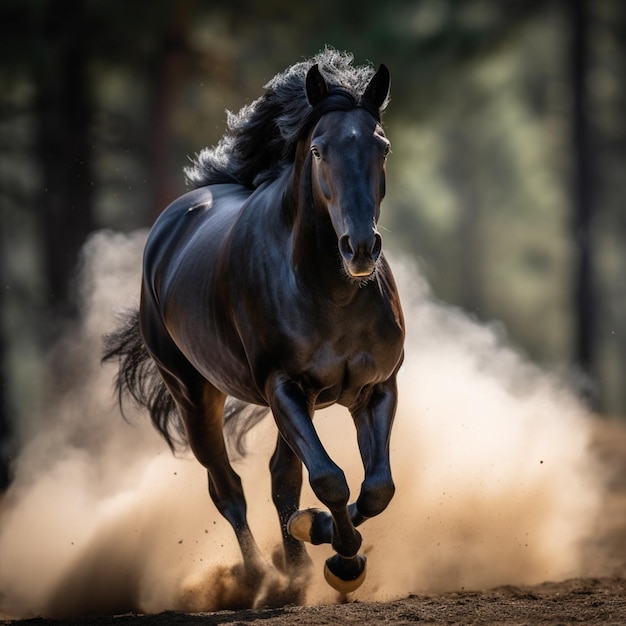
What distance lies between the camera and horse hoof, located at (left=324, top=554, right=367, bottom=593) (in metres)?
4.35

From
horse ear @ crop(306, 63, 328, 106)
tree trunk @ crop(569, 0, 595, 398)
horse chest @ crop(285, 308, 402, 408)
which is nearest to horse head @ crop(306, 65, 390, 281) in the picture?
horse ear @ crop(306, 63, 328, 106)

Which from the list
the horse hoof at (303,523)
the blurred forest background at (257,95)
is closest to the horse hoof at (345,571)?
the horse hoof at (303,523)

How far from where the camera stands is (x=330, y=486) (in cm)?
418

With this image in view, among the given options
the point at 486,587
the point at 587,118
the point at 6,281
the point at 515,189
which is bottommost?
the point at 486,587

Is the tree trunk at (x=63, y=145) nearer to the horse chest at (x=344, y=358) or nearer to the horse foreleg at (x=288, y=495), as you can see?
the horse foreleg at (x=288, y=495)

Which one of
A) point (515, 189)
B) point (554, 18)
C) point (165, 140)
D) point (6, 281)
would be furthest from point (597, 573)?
point (515, 189)

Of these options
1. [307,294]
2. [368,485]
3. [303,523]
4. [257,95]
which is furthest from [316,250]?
[257,95]

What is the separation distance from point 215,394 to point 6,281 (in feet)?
29.0

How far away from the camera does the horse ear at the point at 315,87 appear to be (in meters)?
4.30

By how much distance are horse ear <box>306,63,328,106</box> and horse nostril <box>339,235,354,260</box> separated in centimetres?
74

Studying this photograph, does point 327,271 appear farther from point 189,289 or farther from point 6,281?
point 6,281

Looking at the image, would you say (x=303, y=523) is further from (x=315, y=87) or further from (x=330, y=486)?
(x=315, y=87)

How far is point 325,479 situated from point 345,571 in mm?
432

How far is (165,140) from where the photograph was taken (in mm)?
12430
